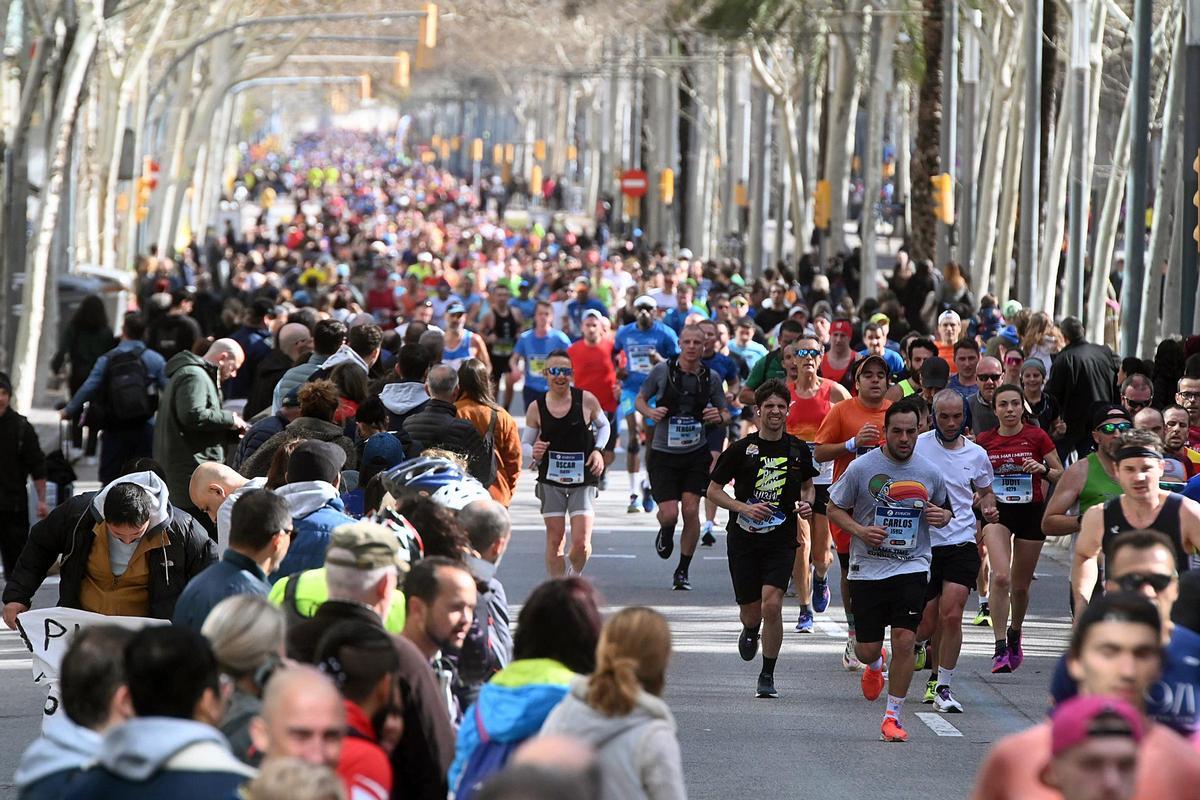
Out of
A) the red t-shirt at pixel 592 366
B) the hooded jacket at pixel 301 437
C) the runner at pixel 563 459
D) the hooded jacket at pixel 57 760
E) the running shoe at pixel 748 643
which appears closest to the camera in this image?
the hooded jacket at pixel 57 760

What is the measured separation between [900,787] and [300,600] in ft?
10.8

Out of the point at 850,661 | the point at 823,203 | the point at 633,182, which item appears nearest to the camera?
the point at 850,661

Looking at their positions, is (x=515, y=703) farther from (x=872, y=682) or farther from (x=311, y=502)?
(x=872, y=682)

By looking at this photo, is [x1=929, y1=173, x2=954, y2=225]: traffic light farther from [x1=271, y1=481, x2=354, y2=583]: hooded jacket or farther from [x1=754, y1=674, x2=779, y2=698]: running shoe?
[x1=271, y1=481, x2=354, y2=583]: hooded jacket

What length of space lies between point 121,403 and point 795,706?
6.03 meters

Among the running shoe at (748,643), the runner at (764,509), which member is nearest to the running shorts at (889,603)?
the runner at (764,509)

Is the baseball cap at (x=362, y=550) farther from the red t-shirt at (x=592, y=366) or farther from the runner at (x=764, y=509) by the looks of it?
the red t-shirt at (x=592, y=366)

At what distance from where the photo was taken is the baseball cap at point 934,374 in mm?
14133

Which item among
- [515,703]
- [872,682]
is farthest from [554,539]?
[515,703]

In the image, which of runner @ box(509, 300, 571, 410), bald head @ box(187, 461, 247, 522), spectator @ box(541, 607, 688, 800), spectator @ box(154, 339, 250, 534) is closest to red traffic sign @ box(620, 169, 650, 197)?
runner @ box(509, 300, 571, 410)

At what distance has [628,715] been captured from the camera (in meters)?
5.63

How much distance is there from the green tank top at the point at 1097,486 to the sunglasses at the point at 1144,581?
376 centimetres

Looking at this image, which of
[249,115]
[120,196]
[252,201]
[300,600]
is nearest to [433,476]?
[300,600]

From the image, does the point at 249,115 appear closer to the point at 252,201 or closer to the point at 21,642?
the point at 252,201
